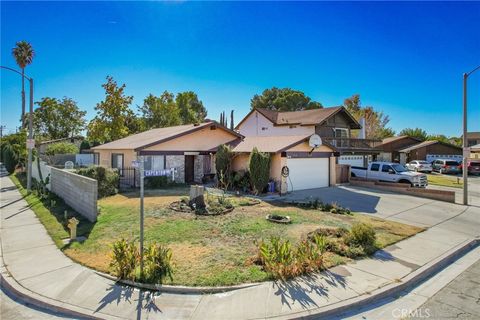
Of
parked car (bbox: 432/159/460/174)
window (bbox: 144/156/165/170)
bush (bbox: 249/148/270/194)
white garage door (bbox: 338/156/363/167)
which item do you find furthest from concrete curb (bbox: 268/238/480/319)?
parked car (bbox: 432/159/460/174)

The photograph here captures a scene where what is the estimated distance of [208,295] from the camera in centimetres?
518

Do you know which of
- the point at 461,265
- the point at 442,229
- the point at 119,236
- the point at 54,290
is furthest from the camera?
the point at 442,229

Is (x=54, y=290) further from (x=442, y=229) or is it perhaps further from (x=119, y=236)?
(x=442, y=229)

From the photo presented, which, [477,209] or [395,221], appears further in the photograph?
[477,209]

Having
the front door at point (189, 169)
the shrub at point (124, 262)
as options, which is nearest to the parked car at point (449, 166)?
the front door at point (189, 169)

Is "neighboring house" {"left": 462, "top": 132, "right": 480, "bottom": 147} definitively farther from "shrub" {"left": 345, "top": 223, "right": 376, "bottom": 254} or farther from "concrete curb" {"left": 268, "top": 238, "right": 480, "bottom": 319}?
"shrub" {"left": 345, "top": 223, "right": 376, "bottom": 254}

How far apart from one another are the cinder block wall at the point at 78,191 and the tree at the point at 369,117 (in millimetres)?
43631

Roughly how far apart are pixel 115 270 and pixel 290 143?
12866 millimetres

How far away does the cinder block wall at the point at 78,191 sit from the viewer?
32.6 ft

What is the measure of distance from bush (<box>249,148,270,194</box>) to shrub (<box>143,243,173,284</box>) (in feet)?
33.3

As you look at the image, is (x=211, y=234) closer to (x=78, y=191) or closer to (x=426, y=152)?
(x=78, y=191)

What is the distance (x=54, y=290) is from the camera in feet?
17.5

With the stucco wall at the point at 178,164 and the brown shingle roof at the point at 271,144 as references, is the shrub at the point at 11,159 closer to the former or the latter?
the stucco wall at the point at 178,164

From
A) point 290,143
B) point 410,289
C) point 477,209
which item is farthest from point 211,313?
point 477,209
